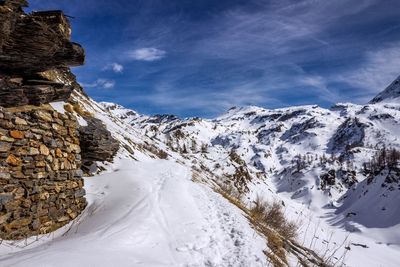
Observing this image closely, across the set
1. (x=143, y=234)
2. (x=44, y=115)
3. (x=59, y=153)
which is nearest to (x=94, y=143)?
(x=59, y=153)

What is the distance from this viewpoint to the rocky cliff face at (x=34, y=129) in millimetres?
6898

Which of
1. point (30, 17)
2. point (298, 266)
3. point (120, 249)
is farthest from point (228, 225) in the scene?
point (30, 17)

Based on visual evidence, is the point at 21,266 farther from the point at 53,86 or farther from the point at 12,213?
the point at 53,86

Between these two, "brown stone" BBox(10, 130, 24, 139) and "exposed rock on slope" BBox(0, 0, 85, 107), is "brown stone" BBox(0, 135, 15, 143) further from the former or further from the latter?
"exposed rock on slope" BBox(0, 0, 85, 107)

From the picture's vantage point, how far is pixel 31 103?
7.96 metres

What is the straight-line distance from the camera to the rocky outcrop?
10977 mm

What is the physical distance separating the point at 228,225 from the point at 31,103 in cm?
614

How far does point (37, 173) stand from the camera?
7520 mm

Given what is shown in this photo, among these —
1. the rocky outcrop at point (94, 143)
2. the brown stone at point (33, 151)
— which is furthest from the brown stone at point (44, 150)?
the rocky outcrop at point (94, 143)

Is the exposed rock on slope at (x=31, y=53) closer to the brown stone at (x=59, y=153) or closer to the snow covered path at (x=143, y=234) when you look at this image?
the brown stone at (x=59, y=153)

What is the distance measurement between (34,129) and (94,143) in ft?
11.3

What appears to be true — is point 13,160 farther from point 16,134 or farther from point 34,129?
point 34,129

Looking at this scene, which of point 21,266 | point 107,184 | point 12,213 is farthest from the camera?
point 107,184

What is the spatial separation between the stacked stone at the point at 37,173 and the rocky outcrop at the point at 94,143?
1745 mm
